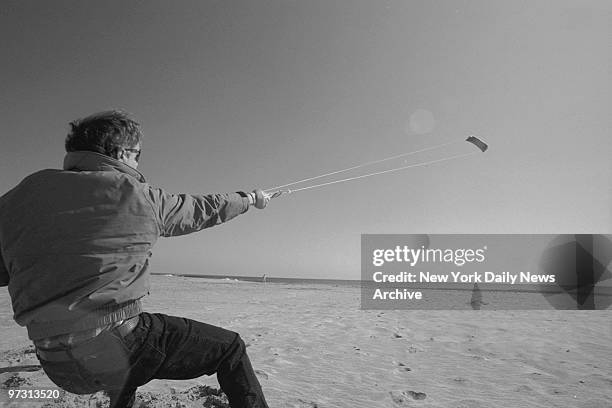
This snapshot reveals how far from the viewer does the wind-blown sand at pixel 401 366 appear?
4.30 meters

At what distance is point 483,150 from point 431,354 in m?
3.93

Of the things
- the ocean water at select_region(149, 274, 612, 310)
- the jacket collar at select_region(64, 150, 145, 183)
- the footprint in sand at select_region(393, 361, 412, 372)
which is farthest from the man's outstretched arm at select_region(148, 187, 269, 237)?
the ocean water at select_region(149, 274, 612, 310)

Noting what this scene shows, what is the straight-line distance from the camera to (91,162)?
1960 millimetres

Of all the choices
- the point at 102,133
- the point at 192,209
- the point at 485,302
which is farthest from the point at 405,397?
the point at 485,302

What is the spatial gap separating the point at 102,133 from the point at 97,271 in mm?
843

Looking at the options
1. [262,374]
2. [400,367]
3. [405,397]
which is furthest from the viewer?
[400,367]

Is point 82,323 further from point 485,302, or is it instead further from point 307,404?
point 485,302

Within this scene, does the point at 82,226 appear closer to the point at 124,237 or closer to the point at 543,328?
the point at 124,237

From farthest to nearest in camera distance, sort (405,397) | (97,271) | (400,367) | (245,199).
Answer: (400,367)
(405,397)
(245,199)
(97,271)

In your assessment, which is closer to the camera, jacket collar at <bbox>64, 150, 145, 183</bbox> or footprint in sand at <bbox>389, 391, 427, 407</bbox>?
jacket collar at <bbox>64, 150, 145, 183</bbox>

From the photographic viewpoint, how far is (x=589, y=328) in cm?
979

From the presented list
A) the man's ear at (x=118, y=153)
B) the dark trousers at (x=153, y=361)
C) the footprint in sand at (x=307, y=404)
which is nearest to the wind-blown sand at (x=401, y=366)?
the footprint in sand at (x=307, y=404)

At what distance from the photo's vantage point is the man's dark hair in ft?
6.79

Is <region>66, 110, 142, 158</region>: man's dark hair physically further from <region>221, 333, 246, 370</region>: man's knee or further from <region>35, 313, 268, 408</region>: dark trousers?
<region>221, 333, 246, 370</region>: man's knee
